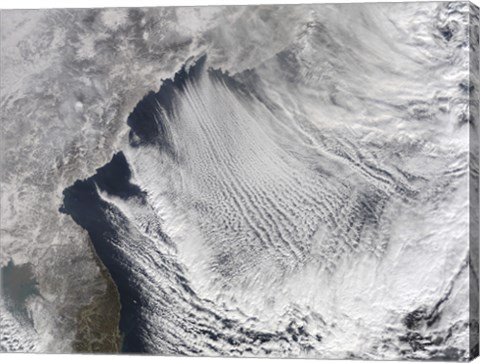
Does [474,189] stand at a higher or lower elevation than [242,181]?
lower

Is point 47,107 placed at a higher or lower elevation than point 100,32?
lower

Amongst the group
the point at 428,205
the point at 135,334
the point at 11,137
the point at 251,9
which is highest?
the point at 251,9

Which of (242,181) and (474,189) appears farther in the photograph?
(242,181)

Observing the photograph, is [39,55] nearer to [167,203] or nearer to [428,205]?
[167,203]

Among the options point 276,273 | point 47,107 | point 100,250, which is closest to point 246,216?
point 276,273

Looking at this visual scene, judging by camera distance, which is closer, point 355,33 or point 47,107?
point 355,33

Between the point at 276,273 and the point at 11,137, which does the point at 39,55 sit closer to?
the point at 11,137
